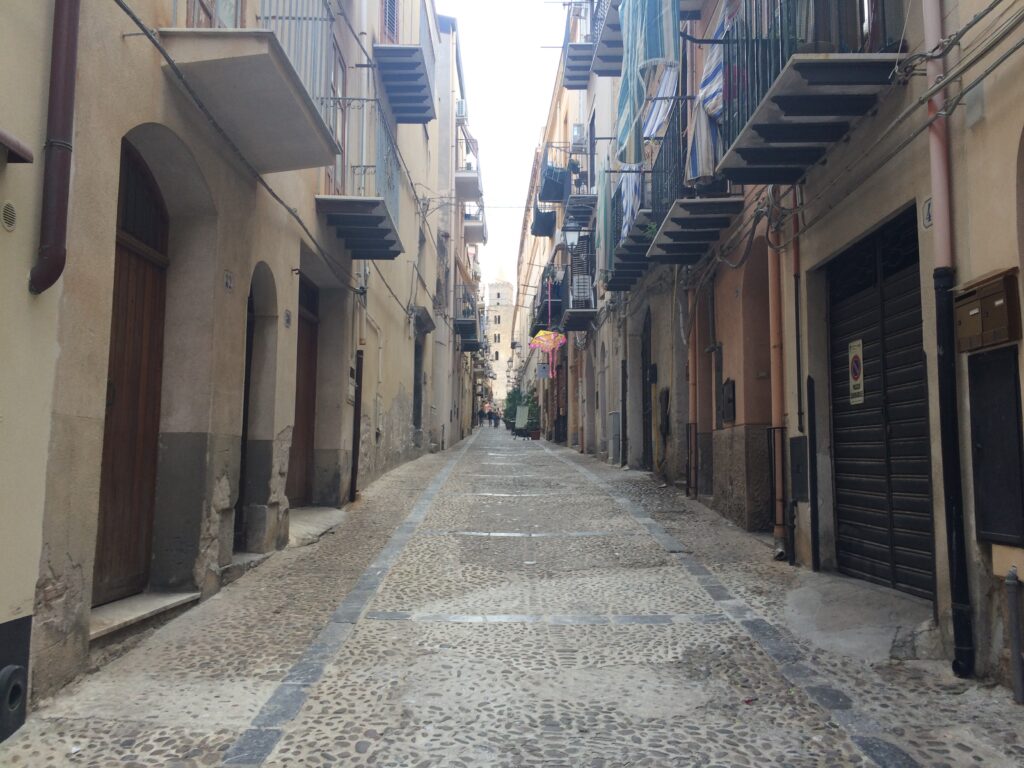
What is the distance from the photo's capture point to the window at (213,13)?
549 cm

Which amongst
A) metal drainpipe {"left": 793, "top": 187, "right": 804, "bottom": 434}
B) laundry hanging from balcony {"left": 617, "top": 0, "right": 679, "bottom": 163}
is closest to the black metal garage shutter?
metal drainpipe {"left": 793, "top": 187, "right": 804, "bottom": 434}

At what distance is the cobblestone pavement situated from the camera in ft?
11.2

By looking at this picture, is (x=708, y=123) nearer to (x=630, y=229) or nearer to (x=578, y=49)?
(x=630, y=229)

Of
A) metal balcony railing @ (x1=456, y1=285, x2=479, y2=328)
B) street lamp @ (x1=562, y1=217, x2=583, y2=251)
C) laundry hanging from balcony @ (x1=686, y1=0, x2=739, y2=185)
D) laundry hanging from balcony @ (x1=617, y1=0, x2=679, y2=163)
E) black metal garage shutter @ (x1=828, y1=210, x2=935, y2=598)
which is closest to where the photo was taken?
black metal garage shutter @ (x1=828, y1=210, x2=935, y2=598)

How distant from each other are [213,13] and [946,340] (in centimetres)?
555

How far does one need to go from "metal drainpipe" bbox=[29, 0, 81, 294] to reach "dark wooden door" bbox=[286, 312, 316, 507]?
19.4 feet

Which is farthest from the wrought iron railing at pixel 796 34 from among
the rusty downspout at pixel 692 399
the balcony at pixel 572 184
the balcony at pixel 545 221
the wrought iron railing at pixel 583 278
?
the balcony at pixel 545 221

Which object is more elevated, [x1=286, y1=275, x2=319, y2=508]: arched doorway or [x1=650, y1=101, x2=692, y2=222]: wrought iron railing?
[x1=650, y1=101, x2=692, y2=222]: wrought iron railing

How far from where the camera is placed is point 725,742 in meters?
3.52

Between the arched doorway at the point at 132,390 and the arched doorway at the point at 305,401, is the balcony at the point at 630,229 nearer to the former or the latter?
the arched doorway at the point at 305,401

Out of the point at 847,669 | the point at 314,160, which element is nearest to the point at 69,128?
the point at 314,160

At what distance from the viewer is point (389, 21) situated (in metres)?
13.4

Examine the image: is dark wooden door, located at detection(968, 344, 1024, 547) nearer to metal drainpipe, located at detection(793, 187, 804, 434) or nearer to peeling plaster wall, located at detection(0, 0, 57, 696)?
metal drainpipe, located at detection(793, 187, 804, 434)

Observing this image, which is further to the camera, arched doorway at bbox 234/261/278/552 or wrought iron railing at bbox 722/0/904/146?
arched doorway at bbox 234/261/278/552
